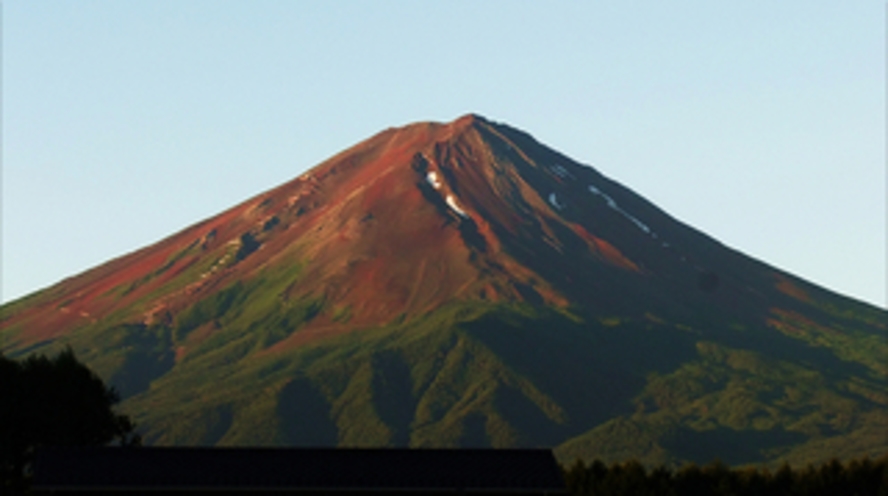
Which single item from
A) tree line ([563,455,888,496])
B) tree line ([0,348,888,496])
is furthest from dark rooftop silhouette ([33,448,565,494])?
tree line ([563,455,888,496])

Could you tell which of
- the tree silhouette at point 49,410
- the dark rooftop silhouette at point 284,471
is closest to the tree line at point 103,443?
the tree silhouette at point 49,410

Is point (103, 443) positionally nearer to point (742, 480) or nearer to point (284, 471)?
point (284, 471)

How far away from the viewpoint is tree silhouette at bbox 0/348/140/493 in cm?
9850

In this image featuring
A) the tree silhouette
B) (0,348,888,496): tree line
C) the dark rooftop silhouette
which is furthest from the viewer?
(0,348,888,496): tree line

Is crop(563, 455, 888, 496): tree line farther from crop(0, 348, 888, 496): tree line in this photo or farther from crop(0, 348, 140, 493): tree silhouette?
crop(0, 348, 140, 493): tree silhouette

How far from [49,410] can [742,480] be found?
4766 cm

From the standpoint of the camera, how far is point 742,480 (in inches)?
4245

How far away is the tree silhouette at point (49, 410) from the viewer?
98500mm

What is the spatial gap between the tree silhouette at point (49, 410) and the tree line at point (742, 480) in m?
32.1

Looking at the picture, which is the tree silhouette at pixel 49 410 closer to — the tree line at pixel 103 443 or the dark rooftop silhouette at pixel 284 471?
the tree line at pixel 103 443

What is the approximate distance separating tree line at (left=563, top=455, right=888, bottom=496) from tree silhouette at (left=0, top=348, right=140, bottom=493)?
3208 cm

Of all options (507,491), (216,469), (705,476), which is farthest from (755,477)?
(216,469)

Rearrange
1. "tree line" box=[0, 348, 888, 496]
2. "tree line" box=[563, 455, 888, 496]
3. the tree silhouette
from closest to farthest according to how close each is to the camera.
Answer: the tree silhouette, "tree line" box=[0, 348, 888, 496], "tree line" box=[563, 455, 888, 496]

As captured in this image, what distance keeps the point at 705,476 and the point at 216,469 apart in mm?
48911
